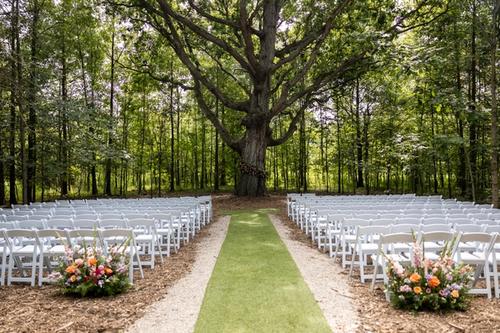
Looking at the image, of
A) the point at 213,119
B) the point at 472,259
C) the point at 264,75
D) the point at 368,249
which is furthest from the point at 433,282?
the point at 213,119

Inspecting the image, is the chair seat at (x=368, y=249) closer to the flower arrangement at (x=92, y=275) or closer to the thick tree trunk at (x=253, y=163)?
the flower arrangement at (x=92, y=275)

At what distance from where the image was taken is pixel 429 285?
4590 mm

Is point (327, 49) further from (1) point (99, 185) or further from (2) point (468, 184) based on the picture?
(1) point (99, 185)

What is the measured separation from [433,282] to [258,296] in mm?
2272

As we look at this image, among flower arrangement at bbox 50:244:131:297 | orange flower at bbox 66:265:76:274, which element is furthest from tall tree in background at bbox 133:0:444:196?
orange flower at bbox 66:265:76:274

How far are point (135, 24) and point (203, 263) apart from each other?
47.5 ft

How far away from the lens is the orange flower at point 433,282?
4.48 metres

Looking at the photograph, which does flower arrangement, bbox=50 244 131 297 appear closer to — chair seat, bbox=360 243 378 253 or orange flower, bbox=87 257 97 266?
orange flower, bbox=87 257 97 266

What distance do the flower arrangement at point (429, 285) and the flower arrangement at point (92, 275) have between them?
12.6 feet

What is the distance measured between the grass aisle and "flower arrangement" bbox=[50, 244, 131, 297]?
1348 millimetres

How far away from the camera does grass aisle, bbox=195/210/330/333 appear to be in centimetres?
423

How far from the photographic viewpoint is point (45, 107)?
14648mm

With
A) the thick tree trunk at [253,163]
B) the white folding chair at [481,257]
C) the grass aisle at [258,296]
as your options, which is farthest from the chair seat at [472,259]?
the thick tree trunk at [253,163]

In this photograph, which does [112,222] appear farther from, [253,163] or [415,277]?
[253,163]
